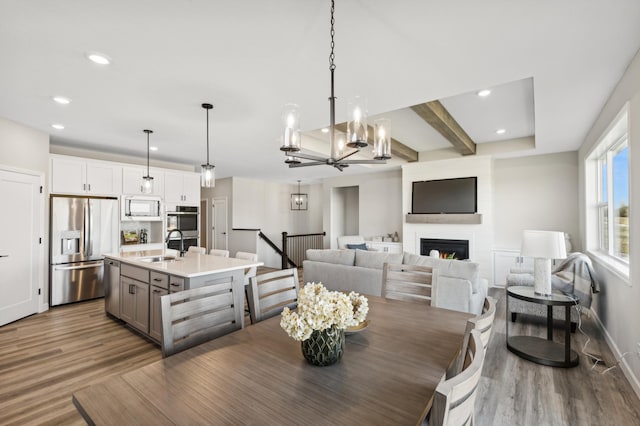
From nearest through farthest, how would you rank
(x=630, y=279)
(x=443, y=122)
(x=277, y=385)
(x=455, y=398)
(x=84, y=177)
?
(x=455, y=398) → (x=277, y=385) → (x=630, y=279) → (x=443, y=122) → (x=84, y=177)

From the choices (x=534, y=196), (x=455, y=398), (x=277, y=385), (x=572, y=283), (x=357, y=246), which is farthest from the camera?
(x=357, y=246)

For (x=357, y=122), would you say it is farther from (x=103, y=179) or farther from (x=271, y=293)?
(x=103, y=179)

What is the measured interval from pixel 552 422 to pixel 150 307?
3629mm

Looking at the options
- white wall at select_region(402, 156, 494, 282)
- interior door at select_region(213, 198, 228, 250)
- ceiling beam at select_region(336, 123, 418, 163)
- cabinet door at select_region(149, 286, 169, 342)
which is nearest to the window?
white wall at select_region(402, 156, 494, 282)

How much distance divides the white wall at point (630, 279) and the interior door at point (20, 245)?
657 cm

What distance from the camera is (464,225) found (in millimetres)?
6152

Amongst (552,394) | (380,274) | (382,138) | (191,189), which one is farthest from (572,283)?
(191,189)

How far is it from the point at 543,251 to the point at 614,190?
1687 millimetres

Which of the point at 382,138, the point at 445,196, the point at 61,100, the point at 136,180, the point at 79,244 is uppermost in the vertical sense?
the point at 61,100

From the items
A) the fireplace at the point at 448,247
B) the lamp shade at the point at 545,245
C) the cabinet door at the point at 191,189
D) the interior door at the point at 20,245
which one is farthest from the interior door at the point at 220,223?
the lamp shade at the point at 545,245

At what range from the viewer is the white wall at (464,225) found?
19.5 feet

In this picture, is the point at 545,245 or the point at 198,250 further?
the point at 198,250

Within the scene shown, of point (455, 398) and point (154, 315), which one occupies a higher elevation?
point (455, 398)

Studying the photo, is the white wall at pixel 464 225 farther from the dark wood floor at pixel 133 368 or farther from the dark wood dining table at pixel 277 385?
the dark wood dining table at pixel 277 385
